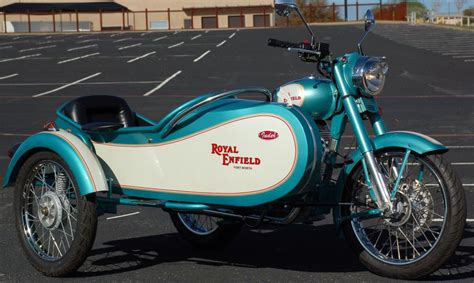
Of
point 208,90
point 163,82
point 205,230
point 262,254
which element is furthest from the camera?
point 163,82

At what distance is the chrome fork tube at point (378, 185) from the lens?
5215 mm

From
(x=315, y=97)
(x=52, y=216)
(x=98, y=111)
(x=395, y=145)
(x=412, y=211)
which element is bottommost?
(x=52, y=216)

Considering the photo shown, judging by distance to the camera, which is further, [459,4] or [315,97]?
[459,4]

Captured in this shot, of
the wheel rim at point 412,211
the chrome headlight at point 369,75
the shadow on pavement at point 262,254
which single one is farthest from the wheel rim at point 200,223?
the chrome headlight at point 369,75

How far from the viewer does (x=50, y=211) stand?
585 cm

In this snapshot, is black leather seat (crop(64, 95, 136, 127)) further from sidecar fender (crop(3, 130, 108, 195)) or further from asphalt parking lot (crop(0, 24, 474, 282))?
asphalt parking lot (crop(0, 24, 474, 282))

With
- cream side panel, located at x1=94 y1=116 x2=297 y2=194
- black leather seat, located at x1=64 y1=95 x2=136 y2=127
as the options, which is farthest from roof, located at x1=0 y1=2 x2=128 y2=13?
cream side panel, located at x1=94 y1=116 x2=297 y2=194

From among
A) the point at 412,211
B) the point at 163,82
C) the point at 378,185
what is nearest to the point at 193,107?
the point at 378,185

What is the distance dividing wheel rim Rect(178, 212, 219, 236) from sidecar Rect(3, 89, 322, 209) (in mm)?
781

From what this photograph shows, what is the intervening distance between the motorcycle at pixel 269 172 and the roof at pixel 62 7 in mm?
79212

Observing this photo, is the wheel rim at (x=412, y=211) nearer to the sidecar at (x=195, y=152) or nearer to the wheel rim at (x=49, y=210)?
the sidecar at (x=195, y=152)

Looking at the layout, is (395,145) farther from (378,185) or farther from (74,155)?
(74,155)

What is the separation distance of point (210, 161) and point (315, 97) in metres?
0.76

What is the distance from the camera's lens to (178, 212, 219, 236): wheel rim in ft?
21.0
